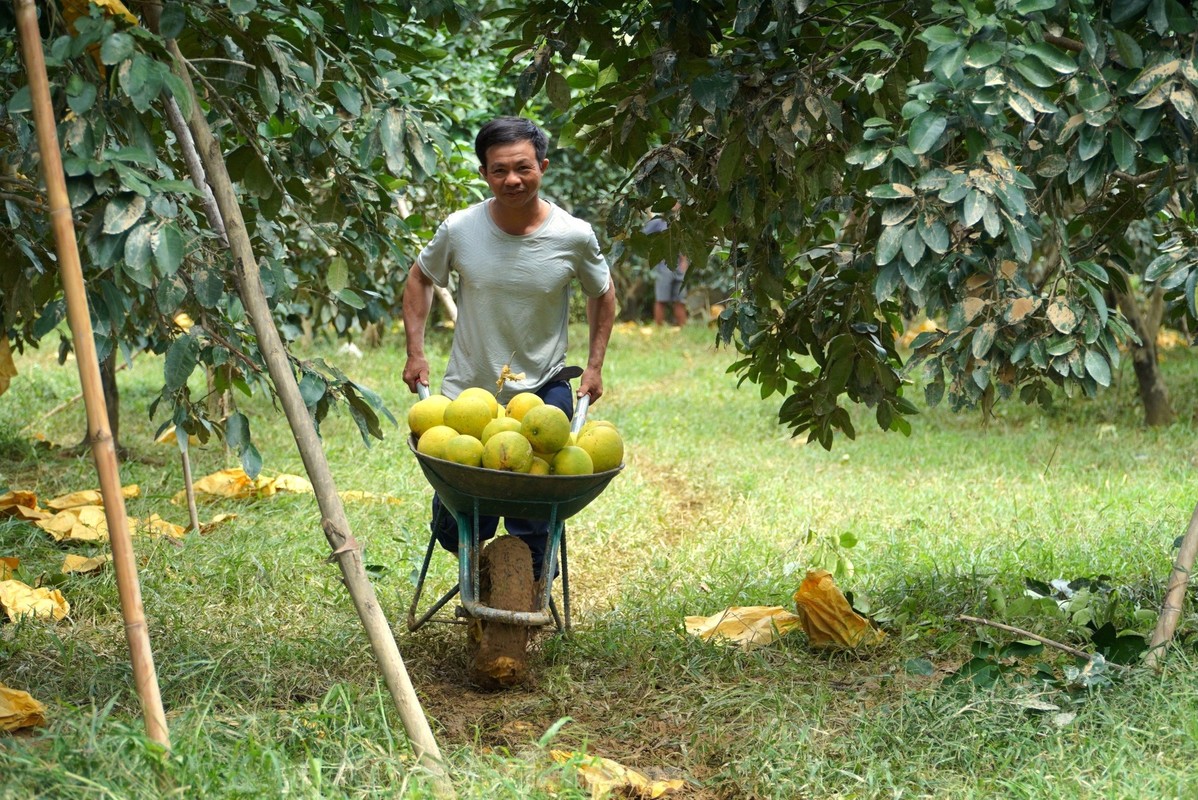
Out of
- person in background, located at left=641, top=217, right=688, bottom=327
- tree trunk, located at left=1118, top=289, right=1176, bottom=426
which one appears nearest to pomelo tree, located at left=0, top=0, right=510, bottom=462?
tree trunk, located at left=1118, top=289, right=1176, bottom=426

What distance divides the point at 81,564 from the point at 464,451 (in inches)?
80.5

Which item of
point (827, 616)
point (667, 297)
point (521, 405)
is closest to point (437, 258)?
point (521, 405)

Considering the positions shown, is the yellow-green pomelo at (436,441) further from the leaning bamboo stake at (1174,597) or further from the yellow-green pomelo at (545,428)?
the leaning bamboo stake at (1174,597)

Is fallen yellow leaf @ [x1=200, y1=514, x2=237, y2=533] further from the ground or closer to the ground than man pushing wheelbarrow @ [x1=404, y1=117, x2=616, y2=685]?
closer to the ground

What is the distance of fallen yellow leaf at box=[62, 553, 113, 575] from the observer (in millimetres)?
4566

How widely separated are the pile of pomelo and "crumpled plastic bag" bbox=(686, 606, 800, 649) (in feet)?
2.70

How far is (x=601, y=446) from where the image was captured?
3.54 m

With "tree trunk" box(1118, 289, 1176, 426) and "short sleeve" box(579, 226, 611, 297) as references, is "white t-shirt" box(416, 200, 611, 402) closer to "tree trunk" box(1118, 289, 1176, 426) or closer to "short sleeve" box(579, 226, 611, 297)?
"short sleeve" box(579, 226, 611, 297)

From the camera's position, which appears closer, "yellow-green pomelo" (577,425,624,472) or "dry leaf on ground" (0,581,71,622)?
"yellow-green pomelo" (577,425,624,472)

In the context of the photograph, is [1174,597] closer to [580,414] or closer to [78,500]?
[580,414]

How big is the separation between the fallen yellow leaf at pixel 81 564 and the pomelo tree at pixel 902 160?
7.73 ft

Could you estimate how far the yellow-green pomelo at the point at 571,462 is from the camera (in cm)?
343

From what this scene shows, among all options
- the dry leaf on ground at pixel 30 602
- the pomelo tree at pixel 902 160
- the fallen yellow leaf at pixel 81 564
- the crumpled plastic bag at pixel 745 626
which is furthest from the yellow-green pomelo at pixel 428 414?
the fallen yellow leaf at pixel 81 564

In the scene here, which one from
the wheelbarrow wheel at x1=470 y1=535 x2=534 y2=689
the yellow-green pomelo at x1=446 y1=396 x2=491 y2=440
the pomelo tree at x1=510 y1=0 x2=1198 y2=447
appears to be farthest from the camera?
the wheelbarrow wheel at x1=470 y1=535 x2=534 y2=689
